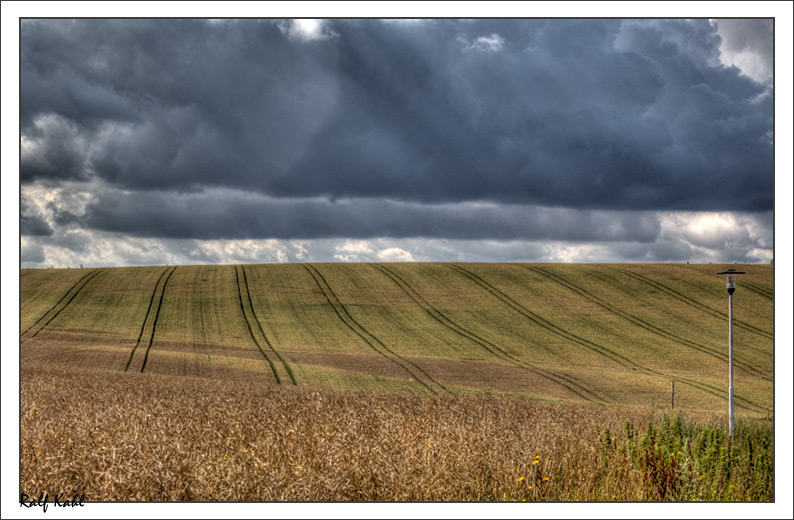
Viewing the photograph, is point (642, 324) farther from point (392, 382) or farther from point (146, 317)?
point (146, 317)

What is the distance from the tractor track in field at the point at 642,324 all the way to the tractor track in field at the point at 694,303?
20.4 feet

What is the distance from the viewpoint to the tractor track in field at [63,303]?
3669 cm

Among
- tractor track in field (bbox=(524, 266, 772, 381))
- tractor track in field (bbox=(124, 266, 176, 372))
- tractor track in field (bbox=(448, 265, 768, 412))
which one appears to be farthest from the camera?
tractor track in field (bbox=(524, 266, 772, 381))

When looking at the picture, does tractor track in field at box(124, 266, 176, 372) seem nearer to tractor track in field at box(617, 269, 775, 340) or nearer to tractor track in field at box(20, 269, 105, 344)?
tractor track in field at box(20, 269, 105, 344)

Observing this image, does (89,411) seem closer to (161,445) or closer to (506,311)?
(161,445)

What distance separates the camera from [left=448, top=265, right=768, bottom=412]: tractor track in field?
26.9 meters

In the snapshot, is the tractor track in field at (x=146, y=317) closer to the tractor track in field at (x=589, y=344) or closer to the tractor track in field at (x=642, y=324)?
the tractor track in field at (x=589, y=344)

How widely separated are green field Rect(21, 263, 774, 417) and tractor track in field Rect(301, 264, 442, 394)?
0.16 meters

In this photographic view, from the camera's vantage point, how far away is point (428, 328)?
41.2 metres

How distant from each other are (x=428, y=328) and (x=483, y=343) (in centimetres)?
510

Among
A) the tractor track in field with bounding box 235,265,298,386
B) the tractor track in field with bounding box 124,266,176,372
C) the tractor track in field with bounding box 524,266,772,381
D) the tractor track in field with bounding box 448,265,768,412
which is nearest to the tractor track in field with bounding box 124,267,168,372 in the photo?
the tractor track in field with bounding box 124,266,176,372

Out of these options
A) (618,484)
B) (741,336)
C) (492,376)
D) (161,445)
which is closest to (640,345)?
Answer: (741,336)

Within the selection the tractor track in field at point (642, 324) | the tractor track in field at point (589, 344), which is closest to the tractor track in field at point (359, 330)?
the tractor track in field at point (589, 344)

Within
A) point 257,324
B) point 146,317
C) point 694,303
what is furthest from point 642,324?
point 146,317
